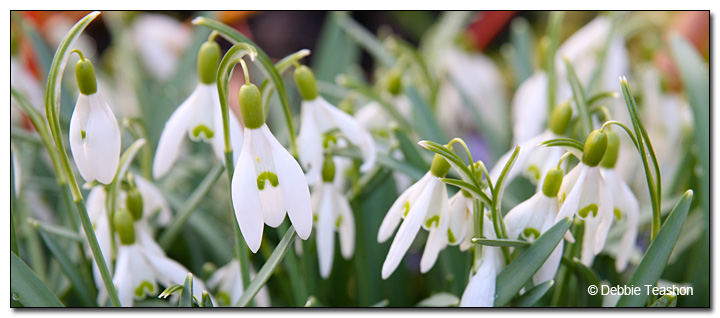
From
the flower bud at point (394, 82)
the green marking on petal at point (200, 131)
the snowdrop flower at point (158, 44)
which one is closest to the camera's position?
the green marking on petal at point (200, 131)

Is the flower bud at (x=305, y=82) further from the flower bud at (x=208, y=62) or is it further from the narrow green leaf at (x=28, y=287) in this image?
the narrow green leaf at (x=28, y=287)

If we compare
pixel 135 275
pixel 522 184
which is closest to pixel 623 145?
pixel 522 184

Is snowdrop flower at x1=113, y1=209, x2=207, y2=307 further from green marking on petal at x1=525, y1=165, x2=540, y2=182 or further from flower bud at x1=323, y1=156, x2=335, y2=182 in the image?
green marking on petal at x1=525, y1=165, x2=540, y2=182

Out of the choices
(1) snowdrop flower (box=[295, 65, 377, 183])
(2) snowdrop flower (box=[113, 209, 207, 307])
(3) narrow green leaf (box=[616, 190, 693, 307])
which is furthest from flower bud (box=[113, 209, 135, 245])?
(3) narrow green leaf (box=[616, 190, 693, 307])

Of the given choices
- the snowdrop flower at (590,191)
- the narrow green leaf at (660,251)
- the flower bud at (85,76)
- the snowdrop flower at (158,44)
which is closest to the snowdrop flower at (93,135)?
the flower bud at (85,76)

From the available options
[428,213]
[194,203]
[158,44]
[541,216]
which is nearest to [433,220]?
[428,213]

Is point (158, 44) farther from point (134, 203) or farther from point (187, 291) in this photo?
point (187, 291)
